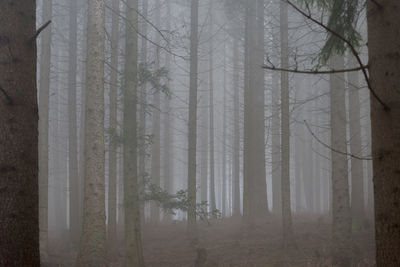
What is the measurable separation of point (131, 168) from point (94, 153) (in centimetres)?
98

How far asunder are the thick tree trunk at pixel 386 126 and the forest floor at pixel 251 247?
6805mm

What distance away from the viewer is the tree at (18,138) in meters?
3.23

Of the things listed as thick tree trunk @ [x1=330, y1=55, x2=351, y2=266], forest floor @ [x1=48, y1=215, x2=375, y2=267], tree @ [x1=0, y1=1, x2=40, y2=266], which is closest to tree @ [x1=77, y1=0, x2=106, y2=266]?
forest floor @ [x1=48, y1=215, x2=375, y2=267]

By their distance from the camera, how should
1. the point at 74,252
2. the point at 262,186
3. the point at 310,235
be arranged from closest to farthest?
the point at 310,235, the point at 74,252, the point at 262,186

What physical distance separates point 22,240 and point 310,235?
1228 cm

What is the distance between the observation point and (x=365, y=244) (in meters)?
11.5

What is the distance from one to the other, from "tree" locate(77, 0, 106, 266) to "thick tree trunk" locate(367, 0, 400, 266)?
7.60 meters

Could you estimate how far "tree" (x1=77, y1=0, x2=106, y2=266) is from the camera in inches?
384

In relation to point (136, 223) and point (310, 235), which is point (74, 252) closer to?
point (136, 223)

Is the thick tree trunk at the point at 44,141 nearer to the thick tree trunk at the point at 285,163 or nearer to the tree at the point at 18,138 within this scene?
the thick tree trunk at the point at 285,163

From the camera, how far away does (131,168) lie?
33.8 ft

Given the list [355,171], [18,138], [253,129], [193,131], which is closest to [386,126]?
[18,138]

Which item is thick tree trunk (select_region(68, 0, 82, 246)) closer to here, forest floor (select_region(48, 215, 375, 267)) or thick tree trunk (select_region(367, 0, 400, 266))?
forest floor (select_region(48, 215, 375, 267))

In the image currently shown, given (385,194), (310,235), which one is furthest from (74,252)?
(385,194)
